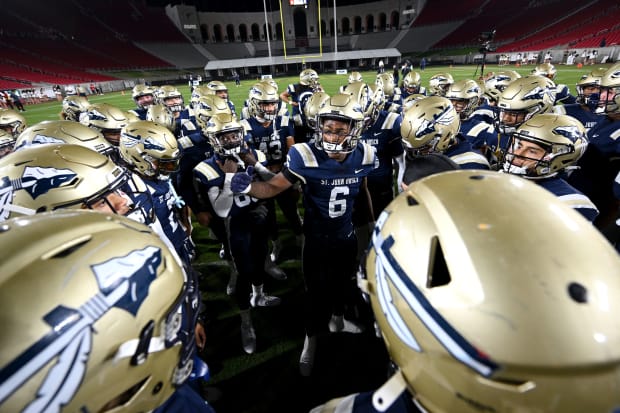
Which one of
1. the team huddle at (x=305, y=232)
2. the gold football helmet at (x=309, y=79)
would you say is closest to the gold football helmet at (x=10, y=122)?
the team huddle at (x=305, y=232)

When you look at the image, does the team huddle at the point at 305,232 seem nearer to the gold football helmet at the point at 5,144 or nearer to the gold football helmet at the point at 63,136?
the gold football helmet at the point at 63,136

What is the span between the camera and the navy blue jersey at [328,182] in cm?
279

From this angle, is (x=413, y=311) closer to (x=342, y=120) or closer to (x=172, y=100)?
(x=342, y=120)

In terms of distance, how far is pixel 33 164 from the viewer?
65.7 inches

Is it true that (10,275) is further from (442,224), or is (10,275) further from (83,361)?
(442,224)

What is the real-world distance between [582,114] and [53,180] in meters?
6.44

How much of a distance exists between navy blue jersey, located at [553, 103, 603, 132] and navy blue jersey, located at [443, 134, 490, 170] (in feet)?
8.09

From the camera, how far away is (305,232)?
10.2 ft

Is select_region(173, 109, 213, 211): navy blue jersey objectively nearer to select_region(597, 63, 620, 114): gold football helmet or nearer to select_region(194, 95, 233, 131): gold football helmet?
select_region(194, 95, 233, 131): gold football helmet

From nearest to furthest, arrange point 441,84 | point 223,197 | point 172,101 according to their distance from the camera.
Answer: point 223,197, point 441,84, point 172,101

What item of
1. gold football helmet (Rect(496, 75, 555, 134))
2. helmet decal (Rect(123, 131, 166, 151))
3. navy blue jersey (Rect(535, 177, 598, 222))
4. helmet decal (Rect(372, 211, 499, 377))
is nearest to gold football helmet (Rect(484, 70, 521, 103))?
gold football helmet (Rect(496, 75, 555, 134))

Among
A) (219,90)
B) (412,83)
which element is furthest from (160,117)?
(412,83)

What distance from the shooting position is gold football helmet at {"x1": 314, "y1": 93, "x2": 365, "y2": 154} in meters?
2.81

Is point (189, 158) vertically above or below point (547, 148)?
below
